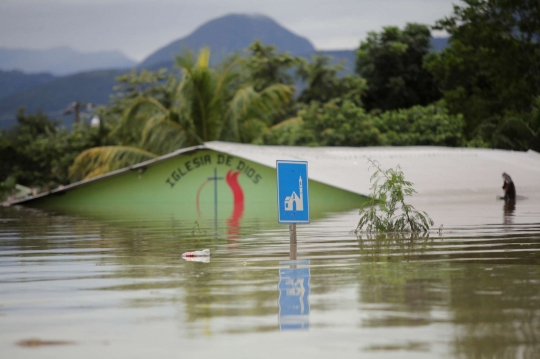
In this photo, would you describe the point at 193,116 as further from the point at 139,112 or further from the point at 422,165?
the point at 422,165

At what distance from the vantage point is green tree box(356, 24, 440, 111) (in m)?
53.2

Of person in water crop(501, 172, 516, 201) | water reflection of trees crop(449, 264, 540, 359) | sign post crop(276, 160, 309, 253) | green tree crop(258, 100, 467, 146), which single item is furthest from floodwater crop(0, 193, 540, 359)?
green tree crop(258, 100, 467, 146)

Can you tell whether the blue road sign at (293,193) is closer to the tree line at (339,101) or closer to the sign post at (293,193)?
the sign post at (293,193)

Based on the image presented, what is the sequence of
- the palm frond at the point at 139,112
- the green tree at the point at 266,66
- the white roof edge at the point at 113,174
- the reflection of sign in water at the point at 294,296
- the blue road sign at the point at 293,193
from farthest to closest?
the green tree at the point at 266,66 → the palm frond at the point at 139,112 → the white roof edge at the point at 113,174 → the blue road sign at the point at 293,193 → the reflection of sign in water at the point at 294,296

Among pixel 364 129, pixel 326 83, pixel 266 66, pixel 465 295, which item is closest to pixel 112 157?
pixel 364 129

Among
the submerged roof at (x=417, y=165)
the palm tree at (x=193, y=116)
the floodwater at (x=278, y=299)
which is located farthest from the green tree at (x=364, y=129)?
the floodwater at (x=278, y=299)

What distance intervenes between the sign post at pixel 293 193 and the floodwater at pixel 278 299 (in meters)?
0.41

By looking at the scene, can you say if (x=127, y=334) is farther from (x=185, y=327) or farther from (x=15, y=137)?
(x=15, y=137)

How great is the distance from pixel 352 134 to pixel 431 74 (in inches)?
666

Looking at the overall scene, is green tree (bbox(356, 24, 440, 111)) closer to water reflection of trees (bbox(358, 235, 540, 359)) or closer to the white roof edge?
the white roof edge

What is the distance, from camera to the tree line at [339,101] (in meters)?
35.7

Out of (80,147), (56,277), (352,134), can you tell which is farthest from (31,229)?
(80,147)

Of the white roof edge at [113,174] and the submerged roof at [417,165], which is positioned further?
the white roof edge at [113,174]

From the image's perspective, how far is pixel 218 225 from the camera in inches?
616
